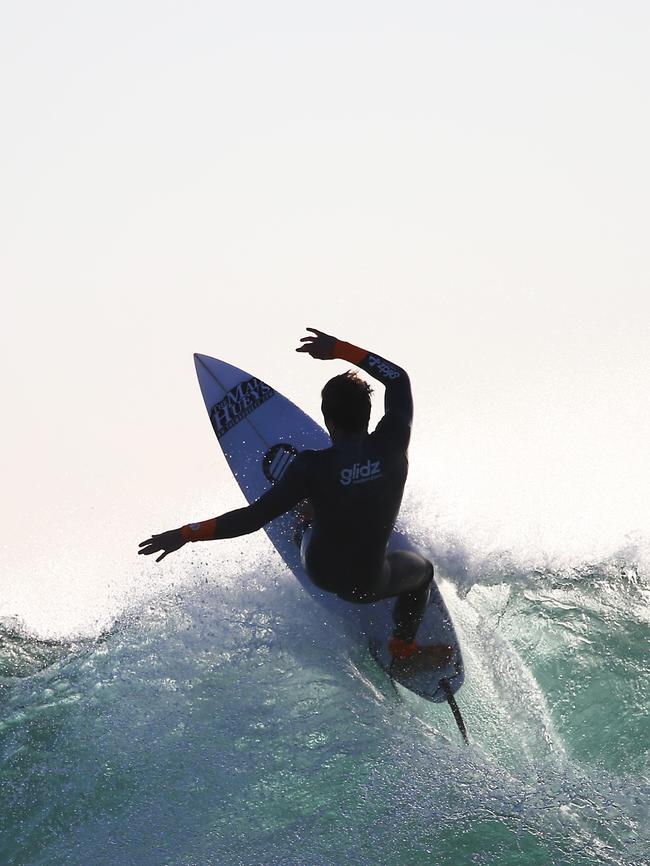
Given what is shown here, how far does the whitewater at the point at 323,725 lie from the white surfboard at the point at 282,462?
136 mm

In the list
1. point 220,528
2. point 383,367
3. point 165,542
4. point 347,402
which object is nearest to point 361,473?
point 347,402

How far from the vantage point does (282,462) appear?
749 cm

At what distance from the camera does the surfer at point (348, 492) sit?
4.81 meters

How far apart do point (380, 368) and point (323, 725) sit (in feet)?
7.21

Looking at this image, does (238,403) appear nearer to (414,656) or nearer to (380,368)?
(414,656)

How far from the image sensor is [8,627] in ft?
30.0

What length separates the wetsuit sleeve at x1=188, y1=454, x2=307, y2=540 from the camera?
477cm

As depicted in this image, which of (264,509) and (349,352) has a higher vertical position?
(349,352)

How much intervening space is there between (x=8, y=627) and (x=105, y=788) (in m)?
3.89

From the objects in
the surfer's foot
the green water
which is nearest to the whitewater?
the green water

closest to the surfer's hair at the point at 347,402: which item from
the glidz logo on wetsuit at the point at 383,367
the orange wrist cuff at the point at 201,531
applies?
the glidz logo on wetsuit at the point at 383,367

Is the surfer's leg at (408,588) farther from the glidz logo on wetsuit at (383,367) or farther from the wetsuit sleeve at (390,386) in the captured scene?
the glidz logo on wetsuit at (383,367)

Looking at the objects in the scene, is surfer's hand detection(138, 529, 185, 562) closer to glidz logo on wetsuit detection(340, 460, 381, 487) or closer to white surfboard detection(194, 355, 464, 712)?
glidz logo on wetsuit detection(340, 460, 381, 487)

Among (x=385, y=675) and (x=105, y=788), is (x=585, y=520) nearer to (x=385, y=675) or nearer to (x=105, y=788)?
(x=385, y=675)
